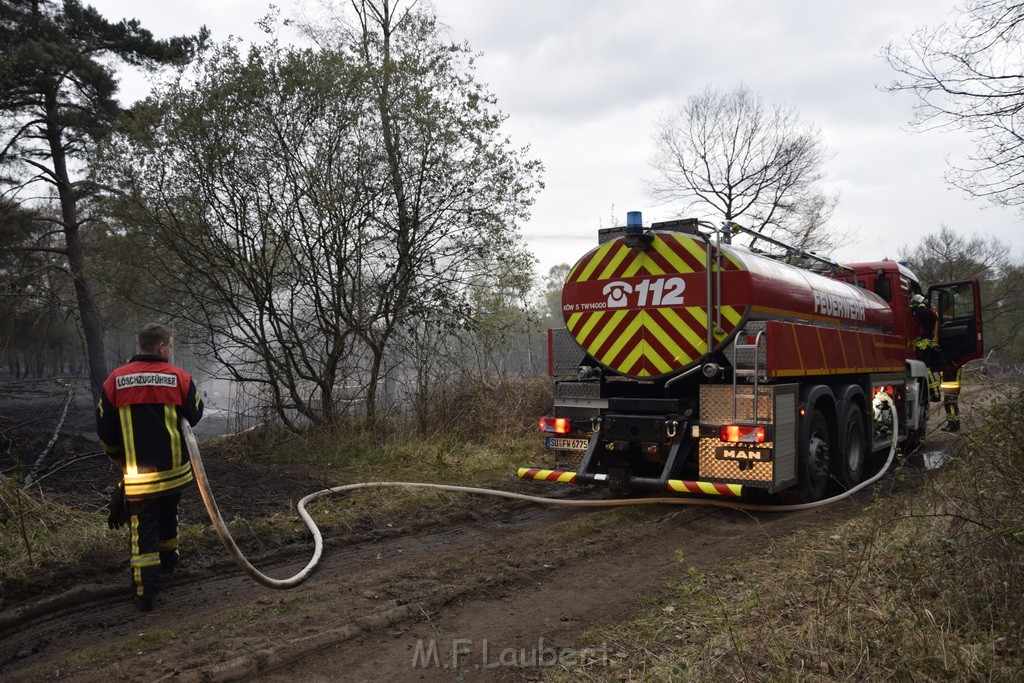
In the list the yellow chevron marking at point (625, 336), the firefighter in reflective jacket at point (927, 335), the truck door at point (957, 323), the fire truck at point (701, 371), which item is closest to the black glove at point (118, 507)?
the fire truck at point (701, 371)

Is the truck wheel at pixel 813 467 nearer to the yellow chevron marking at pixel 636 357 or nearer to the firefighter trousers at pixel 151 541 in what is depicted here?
the yellow chevron marking at pixel 636 357

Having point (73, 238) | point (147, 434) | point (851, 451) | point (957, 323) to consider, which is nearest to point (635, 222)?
point (851, 451)

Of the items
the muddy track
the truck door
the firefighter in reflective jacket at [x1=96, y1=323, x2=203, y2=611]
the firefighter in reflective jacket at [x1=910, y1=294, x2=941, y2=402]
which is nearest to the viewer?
the muddy track

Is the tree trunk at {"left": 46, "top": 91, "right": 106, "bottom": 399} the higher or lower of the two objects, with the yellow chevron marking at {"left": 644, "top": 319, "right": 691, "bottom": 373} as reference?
higher

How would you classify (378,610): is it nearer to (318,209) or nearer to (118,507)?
(118,507)

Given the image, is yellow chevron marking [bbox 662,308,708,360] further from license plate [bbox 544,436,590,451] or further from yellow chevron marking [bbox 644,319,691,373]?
license plate [bbox 544,436,590,451]

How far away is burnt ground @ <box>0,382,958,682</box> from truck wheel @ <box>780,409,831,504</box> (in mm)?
229

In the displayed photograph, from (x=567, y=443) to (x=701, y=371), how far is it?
1575 millimetres

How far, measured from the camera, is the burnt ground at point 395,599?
12.0 ft

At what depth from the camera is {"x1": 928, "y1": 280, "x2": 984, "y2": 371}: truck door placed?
11.7m

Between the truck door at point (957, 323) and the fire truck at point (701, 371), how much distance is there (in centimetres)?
450

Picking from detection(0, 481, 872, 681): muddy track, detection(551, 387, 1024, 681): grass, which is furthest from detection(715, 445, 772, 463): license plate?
detection(551, 387, 1024, 681): grass

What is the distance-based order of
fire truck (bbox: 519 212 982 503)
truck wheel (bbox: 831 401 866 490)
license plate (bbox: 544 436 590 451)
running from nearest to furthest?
1. fire truck (bbox: 519 212 982 503)
2. license plate (bbox: 544 436 590 451)
3. truck wheel (bbox: 831 401 866 490)

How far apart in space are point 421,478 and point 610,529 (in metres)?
3.06
